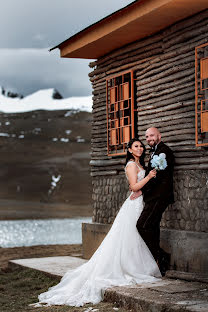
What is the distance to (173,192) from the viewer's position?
996cm

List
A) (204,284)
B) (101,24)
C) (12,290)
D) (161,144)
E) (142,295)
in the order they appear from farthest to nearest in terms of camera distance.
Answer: (101,24)
(12,290)
(161,144)
(204,284)
(142,295)

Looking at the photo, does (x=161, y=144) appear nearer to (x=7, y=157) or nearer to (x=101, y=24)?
(x=101, y=24)

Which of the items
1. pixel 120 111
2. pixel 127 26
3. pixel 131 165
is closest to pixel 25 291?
pixel 131 165

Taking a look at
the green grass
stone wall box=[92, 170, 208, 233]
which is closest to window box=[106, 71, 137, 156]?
stone wall box=[92, 170, 208, 233]

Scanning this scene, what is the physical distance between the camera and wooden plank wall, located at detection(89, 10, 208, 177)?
973 centimetres

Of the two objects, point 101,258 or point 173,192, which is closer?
point 101,258

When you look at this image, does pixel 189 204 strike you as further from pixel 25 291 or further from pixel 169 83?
pixel 25 291

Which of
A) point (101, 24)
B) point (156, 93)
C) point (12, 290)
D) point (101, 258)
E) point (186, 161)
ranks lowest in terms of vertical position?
point (12, 290)

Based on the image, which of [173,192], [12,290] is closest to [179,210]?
[173,192]

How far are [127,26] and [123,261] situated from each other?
4.16m

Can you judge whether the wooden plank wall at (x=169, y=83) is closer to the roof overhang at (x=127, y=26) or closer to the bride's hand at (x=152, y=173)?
the roof overhang at (x=127, y=26)

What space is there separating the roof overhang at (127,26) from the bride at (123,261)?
7.20ft

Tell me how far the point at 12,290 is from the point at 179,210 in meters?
3.21

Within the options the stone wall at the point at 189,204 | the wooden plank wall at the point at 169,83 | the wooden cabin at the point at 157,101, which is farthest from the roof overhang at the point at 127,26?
the stone wall at the point at 189,204
